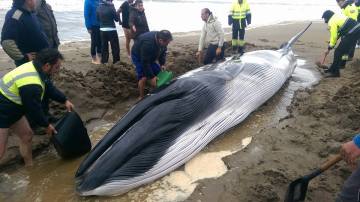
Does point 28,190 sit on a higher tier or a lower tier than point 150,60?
lower

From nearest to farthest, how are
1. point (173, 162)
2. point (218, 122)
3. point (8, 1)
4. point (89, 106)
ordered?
1. point (173, 162)
2. point (218, 122)
3. point (89, 106)
4. point (8, 1)

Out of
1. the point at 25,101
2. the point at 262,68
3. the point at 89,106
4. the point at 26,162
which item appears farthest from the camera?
the point at 262,68

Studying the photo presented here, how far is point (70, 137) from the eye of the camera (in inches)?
207

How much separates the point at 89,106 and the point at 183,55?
15.8 ft

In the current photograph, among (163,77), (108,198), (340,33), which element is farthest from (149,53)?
(340,33)

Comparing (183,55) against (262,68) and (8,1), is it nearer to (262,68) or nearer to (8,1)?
(262,68)

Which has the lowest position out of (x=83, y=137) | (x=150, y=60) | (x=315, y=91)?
(x=315, y=91)

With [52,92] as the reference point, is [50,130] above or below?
below

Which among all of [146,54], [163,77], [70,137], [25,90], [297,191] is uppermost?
[25,90]

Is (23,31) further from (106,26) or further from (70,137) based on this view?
(106,26)

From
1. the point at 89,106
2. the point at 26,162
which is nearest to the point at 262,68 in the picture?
the point at 89,106

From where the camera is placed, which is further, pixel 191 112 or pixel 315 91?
pixel 315 91

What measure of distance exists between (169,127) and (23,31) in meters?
3.17

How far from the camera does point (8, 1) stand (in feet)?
89.1
